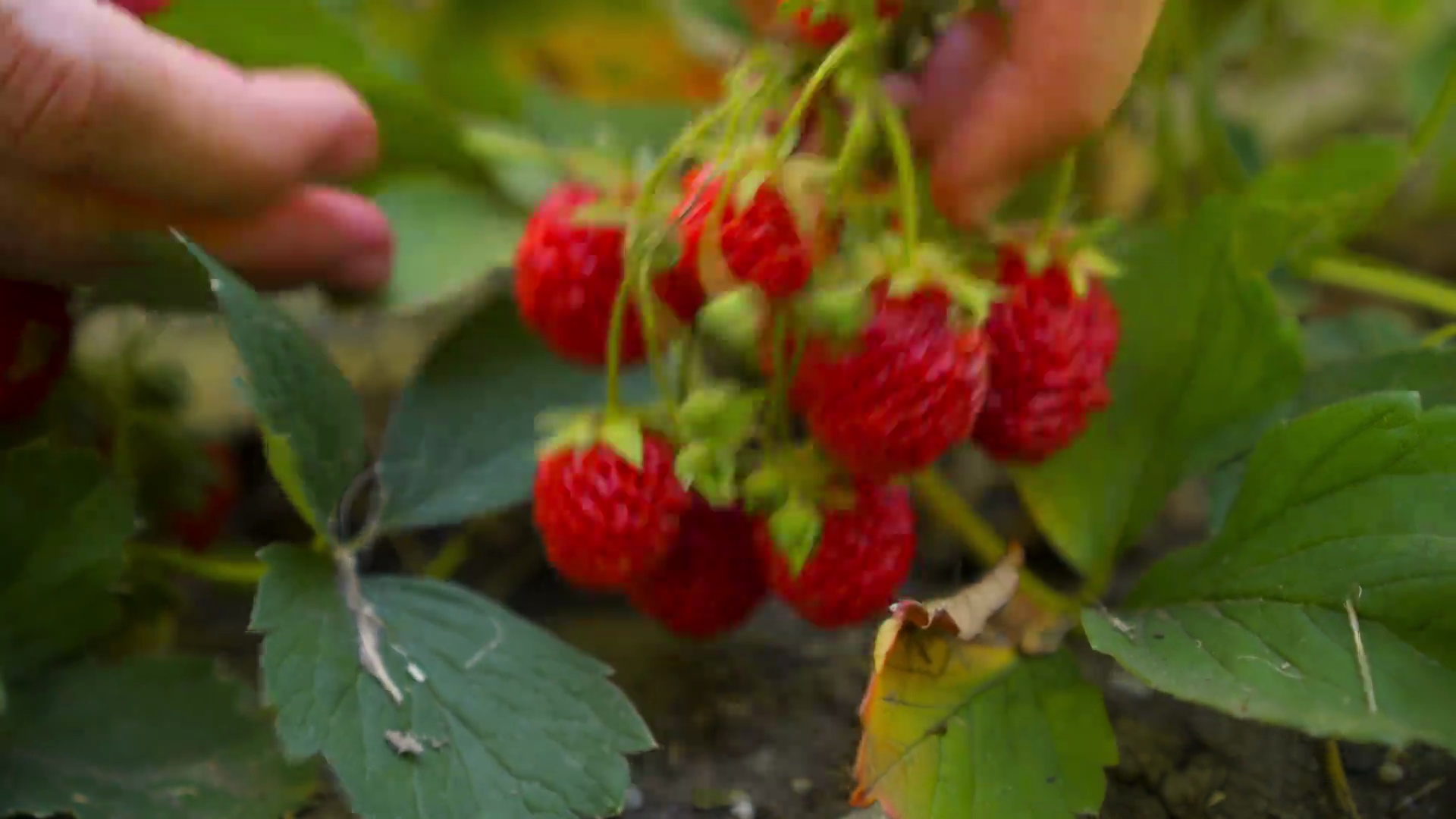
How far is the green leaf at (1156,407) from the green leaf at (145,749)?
0.45 meters

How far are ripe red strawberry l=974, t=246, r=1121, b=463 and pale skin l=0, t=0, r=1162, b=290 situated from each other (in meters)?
0.05

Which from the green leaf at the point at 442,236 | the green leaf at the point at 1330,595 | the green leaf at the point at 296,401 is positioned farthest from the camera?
the green leaf at the point at 442,236

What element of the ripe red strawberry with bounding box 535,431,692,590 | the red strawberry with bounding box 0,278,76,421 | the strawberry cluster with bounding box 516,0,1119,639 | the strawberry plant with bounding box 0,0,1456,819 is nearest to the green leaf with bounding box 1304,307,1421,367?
the strawberry plant with bounding box 0,0,1456,819

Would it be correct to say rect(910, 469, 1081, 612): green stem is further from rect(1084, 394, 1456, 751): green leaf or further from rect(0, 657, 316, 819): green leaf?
rect(0, 657, 316, 819): green leaf

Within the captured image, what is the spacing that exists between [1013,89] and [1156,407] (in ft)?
0.71

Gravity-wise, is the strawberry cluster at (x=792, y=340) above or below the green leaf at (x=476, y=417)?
above

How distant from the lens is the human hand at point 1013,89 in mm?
499

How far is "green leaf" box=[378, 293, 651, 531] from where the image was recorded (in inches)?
27.0

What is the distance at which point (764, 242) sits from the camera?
0.46 meters

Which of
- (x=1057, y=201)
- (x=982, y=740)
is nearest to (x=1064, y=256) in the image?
(x=1057, y=201)

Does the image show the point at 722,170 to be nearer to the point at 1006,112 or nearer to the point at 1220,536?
the point at 1006,112

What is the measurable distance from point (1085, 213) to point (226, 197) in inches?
24.5

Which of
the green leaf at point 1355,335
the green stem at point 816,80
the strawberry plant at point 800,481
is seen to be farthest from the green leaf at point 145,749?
the green leaf at point 1355,335

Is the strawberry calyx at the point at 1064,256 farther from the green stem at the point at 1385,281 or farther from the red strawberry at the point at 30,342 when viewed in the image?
the red strawberry at the point at 30,342
